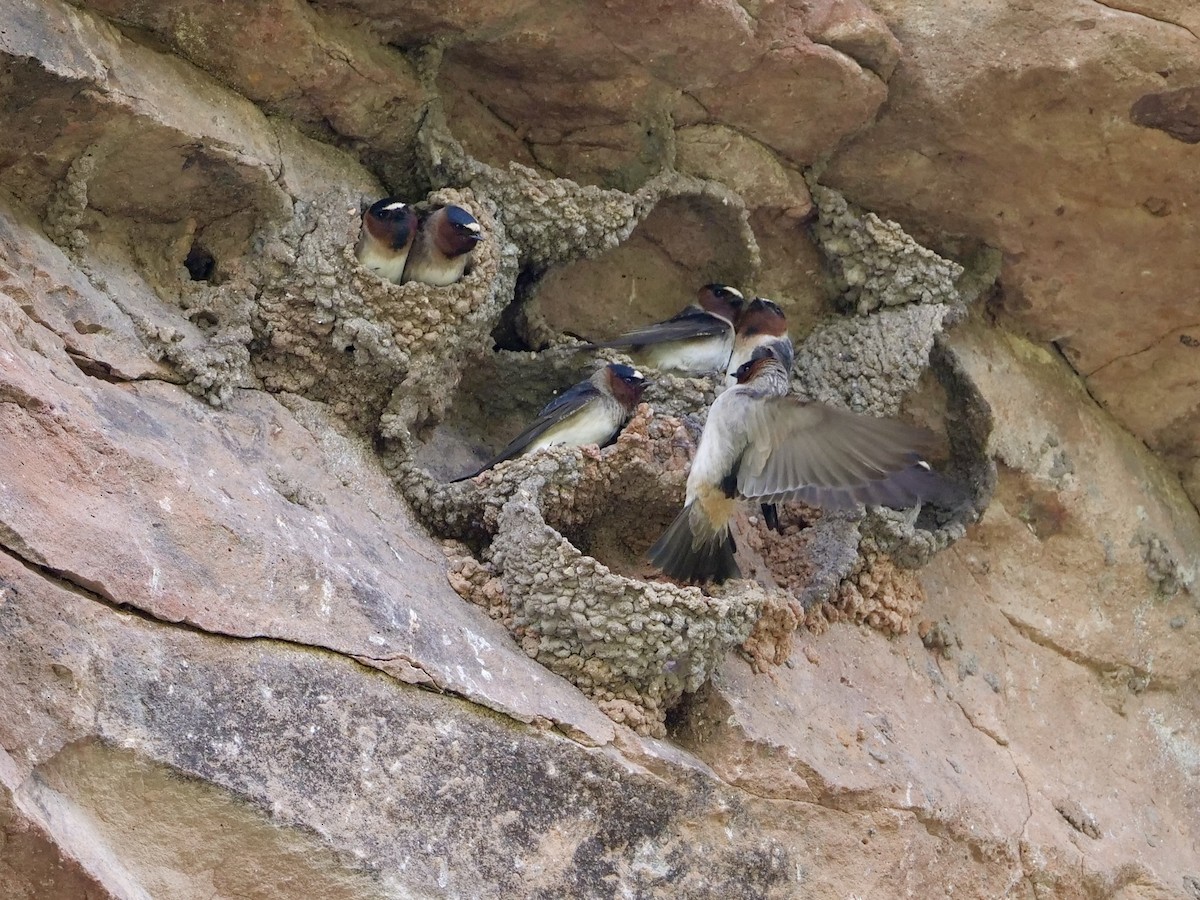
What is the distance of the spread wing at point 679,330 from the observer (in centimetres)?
570

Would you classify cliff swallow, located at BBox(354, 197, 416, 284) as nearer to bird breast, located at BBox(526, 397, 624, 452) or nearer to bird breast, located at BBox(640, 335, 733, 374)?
bird breast, located at BBox(526, 397, 624, 452)

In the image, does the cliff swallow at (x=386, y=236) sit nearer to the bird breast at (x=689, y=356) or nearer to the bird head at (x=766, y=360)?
the bird breast at (x=689, y=356)

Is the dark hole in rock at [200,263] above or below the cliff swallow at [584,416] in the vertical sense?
above

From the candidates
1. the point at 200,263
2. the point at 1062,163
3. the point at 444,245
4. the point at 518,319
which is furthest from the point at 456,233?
the point at 1062,163

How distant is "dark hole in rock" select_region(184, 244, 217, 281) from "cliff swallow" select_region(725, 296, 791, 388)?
5.38 feet

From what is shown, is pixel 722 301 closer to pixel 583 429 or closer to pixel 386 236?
pixel 583 429

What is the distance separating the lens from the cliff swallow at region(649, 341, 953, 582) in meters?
4.79

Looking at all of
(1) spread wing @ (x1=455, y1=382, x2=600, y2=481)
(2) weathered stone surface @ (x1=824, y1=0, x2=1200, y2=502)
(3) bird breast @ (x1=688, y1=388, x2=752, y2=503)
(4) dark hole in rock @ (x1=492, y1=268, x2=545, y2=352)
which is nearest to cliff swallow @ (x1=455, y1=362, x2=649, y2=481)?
(1) spread wing @ (x1=455, y1=382, x2=600, y2=481)

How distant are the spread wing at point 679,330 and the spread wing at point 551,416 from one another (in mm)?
349

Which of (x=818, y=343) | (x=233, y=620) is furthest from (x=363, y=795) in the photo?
(x=818, y=343)

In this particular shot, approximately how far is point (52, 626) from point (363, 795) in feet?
2.53

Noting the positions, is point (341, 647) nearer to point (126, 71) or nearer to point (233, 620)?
point (233, 620)

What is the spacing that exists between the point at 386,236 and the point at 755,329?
4.29 ft

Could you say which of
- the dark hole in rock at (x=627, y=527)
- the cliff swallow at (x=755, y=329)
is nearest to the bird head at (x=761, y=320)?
the cliff swallow at (x=755, y=329)
